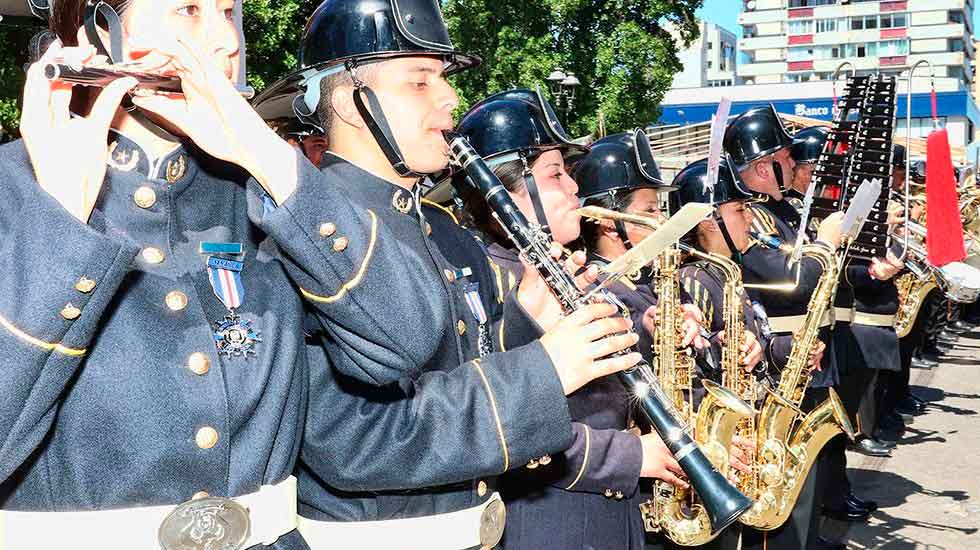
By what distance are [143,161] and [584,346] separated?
3.36ft

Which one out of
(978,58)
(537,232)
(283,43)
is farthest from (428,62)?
(978,58)

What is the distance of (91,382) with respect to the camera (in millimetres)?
1734

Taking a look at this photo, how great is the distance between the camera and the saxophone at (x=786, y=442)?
184 inches

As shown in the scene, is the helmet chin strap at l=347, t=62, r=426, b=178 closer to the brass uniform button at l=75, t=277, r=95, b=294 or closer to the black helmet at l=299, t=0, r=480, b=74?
the black helmet at l=299, t=0, r=480, b=74

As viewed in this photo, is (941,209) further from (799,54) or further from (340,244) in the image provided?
(799,54)

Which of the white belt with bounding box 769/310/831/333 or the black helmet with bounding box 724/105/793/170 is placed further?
the black helmet with bounding box 724/105/793/170

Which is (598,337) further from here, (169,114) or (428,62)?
(169,114)

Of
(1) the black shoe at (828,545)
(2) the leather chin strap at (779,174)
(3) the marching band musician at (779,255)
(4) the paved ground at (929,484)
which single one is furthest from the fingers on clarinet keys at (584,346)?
(2) the leather chin strap at (779,174)

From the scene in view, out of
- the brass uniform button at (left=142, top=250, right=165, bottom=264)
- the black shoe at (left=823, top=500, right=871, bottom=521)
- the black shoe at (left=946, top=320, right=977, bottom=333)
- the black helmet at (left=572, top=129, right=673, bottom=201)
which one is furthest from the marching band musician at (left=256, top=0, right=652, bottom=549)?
the black shoe at (left=946, top=320, right=977, bottom=333)

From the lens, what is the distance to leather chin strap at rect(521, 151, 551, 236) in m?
3.65

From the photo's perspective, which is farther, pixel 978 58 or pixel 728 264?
pixel 978 58

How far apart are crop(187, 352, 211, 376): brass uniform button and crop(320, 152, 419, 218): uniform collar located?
897mm

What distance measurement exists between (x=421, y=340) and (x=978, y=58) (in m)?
128

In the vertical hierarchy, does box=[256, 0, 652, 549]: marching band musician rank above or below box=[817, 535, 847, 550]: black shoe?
above
